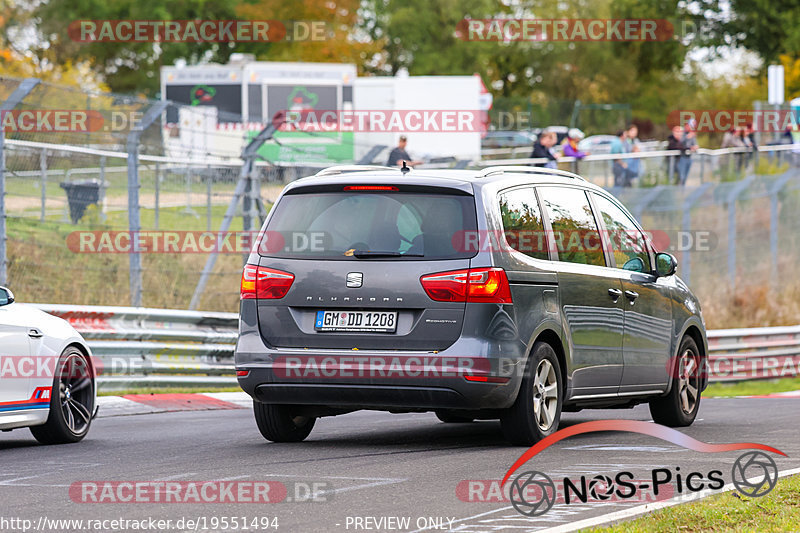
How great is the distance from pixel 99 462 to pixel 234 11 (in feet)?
191

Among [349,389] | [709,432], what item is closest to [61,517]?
[349,389]

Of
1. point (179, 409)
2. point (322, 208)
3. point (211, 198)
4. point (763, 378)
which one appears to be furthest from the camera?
point (763, 378)

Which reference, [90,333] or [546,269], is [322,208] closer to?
[546,269]

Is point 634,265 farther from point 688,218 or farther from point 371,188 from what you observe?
point 688,218

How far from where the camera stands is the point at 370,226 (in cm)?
950

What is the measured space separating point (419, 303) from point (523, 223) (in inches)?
42.9

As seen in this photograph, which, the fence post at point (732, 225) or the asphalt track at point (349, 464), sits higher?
the fence post at point (732, 225)

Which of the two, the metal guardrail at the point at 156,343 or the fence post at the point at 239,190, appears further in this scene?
the fence post at the point at 239,190

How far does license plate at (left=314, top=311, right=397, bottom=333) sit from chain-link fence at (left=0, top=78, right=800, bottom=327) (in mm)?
6439

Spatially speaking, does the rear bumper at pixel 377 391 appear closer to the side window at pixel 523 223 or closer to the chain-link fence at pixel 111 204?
the side window at pixel 523 223

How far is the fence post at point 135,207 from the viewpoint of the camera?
1588cm

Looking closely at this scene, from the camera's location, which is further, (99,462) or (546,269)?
(546,269)

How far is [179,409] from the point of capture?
13.8 metres

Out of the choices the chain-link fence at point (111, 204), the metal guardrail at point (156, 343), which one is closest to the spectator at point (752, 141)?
the chain-link fence at point (111, 204)
